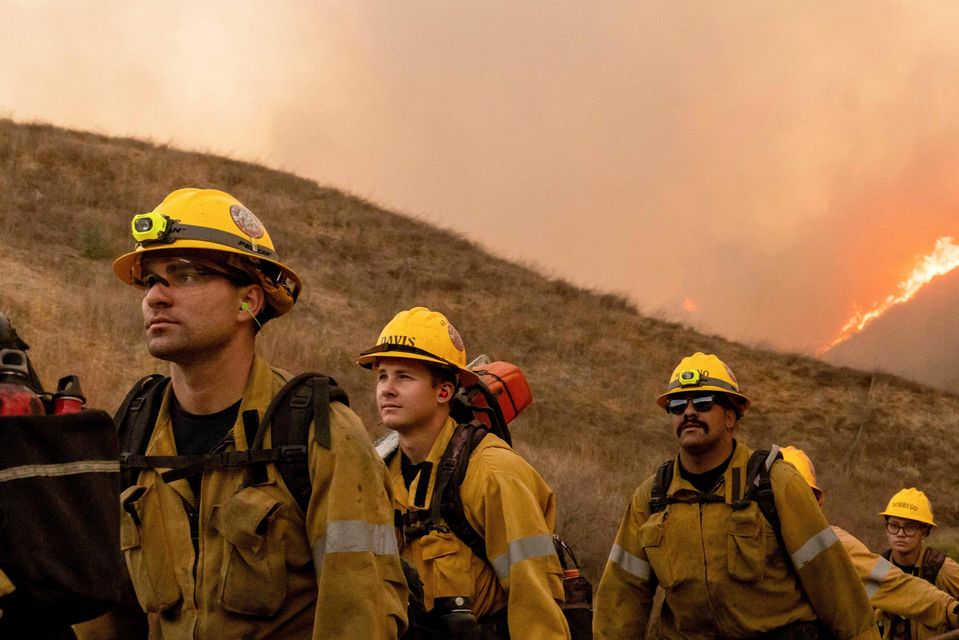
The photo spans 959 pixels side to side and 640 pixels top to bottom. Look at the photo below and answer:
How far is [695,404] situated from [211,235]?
13.3 ft

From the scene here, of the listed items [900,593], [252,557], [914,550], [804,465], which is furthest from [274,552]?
[914,550]

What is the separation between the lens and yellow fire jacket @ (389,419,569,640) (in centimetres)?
495

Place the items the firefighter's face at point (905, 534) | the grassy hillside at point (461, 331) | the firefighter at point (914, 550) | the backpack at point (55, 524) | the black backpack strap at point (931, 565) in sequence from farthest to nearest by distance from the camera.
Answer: the grassy hillside at point (461, 331) → the firefighter's face at point (905, 534) → the black backpack strap at point (931, 565) → the firefighter at point (914, 550) → the backpack at point (55, 524)

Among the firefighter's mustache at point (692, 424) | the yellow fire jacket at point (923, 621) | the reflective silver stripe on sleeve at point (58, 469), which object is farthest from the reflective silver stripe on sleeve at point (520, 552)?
the yellow fire jacket at point (923, 621)

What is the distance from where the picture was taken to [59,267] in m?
22.8

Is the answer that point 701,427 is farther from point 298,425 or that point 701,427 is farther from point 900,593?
point 298,425

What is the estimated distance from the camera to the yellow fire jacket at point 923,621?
28.4ft

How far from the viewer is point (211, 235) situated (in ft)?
12.3

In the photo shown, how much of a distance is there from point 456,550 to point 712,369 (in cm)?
269

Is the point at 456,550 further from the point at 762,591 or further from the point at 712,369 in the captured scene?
the point at 712,369

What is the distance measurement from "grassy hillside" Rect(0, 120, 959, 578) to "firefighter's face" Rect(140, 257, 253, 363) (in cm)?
1027

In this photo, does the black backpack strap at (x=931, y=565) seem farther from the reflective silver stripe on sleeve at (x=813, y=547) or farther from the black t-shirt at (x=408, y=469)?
the black t-shirt at (x=408, y=469)

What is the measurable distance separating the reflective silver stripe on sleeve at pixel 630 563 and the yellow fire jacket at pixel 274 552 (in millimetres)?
3675

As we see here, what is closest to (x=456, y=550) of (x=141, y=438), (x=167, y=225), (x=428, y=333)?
(x=428, y=333)
